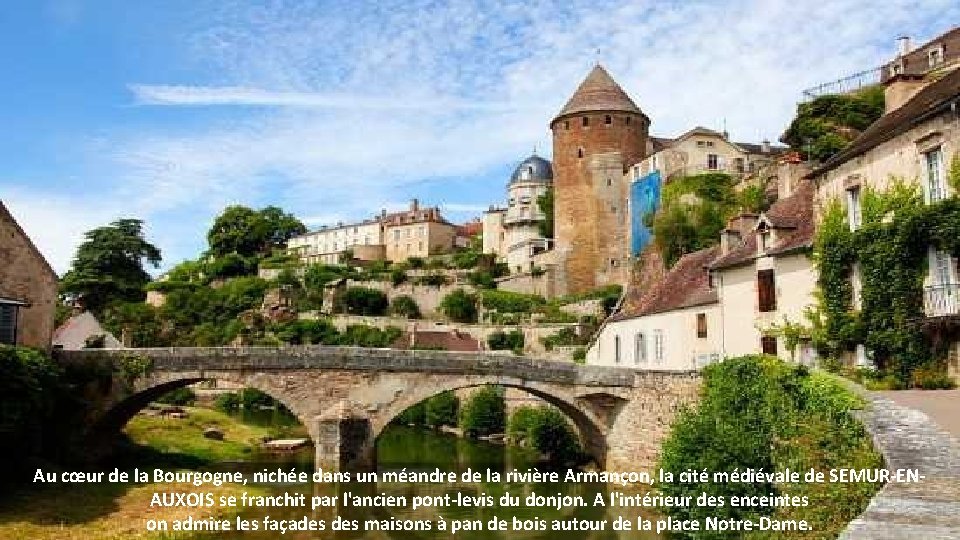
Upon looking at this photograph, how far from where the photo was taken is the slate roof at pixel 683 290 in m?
23.9

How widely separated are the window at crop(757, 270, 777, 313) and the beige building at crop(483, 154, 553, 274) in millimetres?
38138

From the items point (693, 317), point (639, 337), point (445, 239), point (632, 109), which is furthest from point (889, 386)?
point (445, 239)

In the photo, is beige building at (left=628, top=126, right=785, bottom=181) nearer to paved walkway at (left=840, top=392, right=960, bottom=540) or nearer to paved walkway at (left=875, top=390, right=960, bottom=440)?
paved walkway at (left=875, top=390, right=960, bottom=440)

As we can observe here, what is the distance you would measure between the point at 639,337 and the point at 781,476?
49.5 ft

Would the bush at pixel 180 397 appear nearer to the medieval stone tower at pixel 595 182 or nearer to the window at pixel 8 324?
the window at pixel 8 324

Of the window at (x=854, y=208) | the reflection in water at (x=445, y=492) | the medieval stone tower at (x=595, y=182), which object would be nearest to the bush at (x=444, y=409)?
the reflection in water at (x=445, y=492)

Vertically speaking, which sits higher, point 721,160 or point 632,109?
point 632,109

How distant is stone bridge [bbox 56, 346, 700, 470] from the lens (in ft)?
75.8

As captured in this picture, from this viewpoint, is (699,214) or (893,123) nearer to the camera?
(893,123)

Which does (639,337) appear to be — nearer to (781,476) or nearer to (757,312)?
(757,312)

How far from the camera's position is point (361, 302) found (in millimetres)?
57531

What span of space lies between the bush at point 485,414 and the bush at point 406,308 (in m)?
21.2

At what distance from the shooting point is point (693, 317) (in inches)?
930

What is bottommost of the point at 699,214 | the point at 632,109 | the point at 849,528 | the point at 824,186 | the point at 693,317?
the point at 849,528
